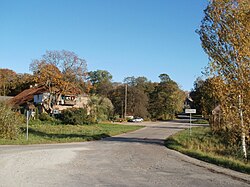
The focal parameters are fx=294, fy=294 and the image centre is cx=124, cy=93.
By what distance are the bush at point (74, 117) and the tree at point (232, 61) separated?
29683 mm

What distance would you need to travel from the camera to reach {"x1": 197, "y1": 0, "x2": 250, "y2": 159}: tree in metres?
16.7

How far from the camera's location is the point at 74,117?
146 feet

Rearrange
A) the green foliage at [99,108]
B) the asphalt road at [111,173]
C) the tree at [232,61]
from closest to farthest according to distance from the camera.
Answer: the asphalt road at [111,173] < the tree at [232,61] < the green foliage at [99,108]

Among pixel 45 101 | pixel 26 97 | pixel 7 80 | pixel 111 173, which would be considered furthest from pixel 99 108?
pixel 111 173

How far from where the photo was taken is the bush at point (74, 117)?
Answer: 44531 mm

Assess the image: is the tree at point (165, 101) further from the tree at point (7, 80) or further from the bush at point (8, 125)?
the bush at point (8, 125)

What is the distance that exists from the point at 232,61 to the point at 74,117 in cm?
3080

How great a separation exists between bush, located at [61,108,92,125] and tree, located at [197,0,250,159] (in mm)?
29683

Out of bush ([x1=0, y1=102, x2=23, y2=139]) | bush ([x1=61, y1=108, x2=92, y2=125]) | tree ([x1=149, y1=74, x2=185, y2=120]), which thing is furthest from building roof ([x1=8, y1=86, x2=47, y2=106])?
tree ([x1=149, y1=74, x2=185, y2=120])

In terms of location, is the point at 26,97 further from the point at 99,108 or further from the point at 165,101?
the point at 165,101

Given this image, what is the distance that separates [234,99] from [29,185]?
43.1 ft

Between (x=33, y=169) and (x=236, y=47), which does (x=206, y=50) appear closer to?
(x=236, y=47)

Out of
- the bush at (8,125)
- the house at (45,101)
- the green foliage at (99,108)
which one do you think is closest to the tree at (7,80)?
the house at (45,101)

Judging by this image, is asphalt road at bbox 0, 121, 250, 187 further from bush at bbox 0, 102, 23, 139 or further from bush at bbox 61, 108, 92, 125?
bush at bbox 61, 108, 92, 125
